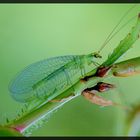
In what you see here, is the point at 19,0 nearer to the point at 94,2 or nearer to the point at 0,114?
the point at 94,2

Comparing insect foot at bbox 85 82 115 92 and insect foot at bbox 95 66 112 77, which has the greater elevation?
insect foot at bbox 95 66 112 77

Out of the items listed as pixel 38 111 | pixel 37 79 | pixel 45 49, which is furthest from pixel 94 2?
pixel 38 111

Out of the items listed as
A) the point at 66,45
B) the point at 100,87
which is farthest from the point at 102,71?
the point at 66,45

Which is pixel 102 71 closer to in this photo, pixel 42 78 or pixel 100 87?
pixel 100 87

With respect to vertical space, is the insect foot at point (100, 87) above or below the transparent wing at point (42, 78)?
below
